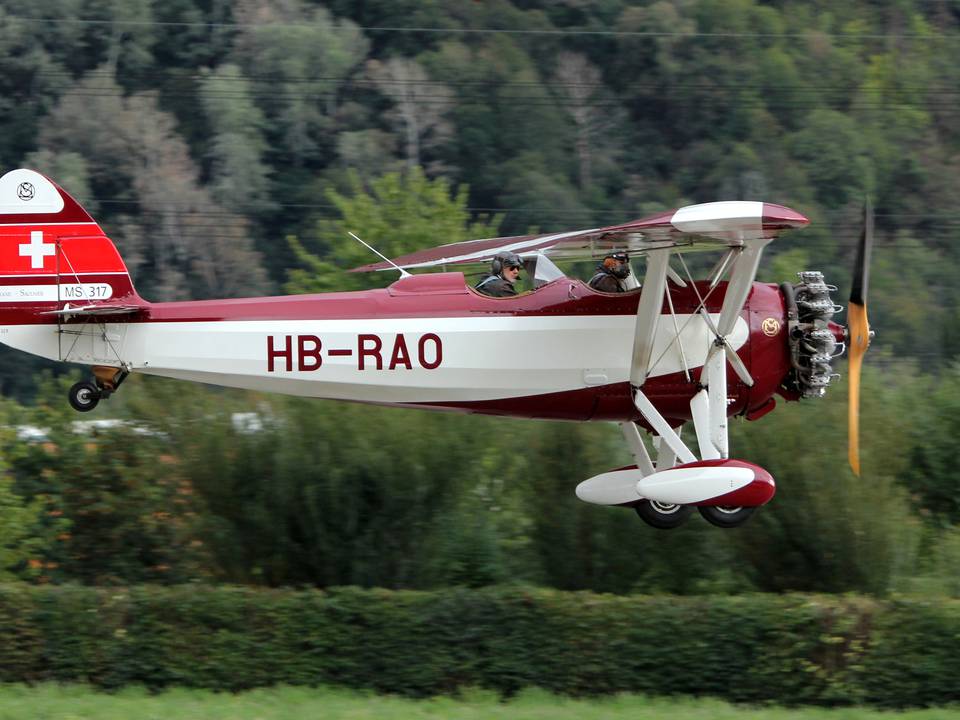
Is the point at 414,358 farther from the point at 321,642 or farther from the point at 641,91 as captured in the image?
the point at 641,91

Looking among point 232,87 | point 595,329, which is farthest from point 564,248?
point 232,87

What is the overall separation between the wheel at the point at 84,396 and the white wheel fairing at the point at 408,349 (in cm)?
23

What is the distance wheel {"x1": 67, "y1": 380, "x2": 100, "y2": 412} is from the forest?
3.68 meters

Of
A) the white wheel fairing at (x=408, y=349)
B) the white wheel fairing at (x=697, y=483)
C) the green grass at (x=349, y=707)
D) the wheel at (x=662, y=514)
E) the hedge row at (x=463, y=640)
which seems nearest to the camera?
the green grass at (x=349, y=707)

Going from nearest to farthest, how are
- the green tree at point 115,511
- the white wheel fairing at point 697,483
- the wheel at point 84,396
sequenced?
the white wheel fairing at point 697,483 → the wheel at point 84,396 → the green tree at point 115,511

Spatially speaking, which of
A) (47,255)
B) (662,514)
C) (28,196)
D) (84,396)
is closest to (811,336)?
(662,514)

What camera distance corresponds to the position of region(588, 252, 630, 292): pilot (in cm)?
1381

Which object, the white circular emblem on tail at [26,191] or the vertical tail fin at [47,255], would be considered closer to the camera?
the vertical tail fin at [47,255]

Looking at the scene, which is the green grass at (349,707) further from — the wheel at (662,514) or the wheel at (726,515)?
the wheel at (662,514)

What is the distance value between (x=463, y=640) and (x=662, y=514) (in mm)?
2306

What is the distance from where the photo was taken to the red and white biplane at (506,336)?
13.0 metres

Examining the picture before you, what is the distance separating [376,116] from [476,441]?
39412 millimetres

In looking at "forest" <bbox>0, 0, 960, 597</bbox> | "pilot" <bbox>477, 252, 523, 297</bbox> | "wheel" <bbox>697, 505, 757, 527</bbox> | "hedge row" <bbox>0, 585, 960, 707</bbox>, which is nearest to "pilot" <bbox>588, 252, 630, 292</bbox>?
"pilot" <bbox>477, 252, 523, 297</bbox>

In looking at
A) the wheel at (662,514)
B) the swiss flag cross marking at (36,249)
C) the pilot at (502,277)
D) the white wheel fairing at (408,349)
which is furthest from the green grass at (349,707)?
the swiss flag cross marking at (36,249)
